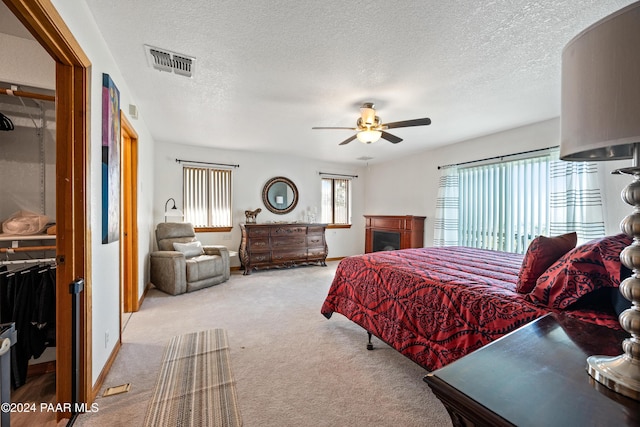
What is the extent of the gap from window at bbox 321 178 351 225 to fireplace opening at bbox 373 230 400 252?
98cm

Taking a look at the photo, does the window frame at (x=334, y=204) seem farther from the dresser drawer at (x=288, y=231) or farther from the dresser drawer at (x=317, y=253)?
the dresser drawer at (x=288, y=231)

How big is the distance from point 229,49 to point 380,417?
8.86 feet

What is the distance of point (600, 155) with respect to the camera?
0.82 metres

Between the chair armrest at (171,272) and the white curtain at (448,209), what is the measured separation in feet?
13.7

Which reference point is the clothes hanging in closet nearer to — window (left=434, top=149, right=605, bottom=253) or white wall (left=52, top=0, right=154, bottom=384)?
white wall (left=52, top=0, right=154, bottom=384)

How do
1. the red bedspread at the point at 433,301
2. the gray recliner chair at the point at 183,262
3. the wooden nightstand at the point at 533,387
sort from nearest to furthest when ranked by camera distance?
1. the wooden nightstand at the point at 533,387
2. the red bedspread at the point at 433,301
3. the gray recliner chair at the point at 183,262

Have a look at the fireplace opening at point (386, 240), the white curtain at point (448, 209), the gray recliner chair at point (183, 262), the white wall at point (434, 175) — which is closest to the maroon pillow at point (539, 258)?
the white wall at point (434, 175)

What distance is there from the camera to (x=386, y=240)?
5.98 m

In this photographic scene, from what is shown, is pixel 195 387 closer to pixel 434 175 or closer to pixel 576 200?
pixel 576 200

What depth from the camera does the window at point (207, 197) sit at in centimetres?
516

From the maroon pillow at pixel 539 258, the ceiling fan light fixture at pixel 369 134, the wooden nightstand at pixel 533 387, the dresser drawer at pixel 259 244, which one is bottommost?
the dresser drawer at pixel 259 244

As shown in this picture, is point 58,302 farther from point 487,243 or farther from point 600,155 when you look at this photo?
point 487,243

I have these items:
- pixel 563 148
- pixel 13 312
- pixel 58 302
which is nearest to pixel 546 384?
pixel 563 148

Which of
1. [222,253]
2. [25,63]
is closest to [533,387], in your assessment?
[25,63]
